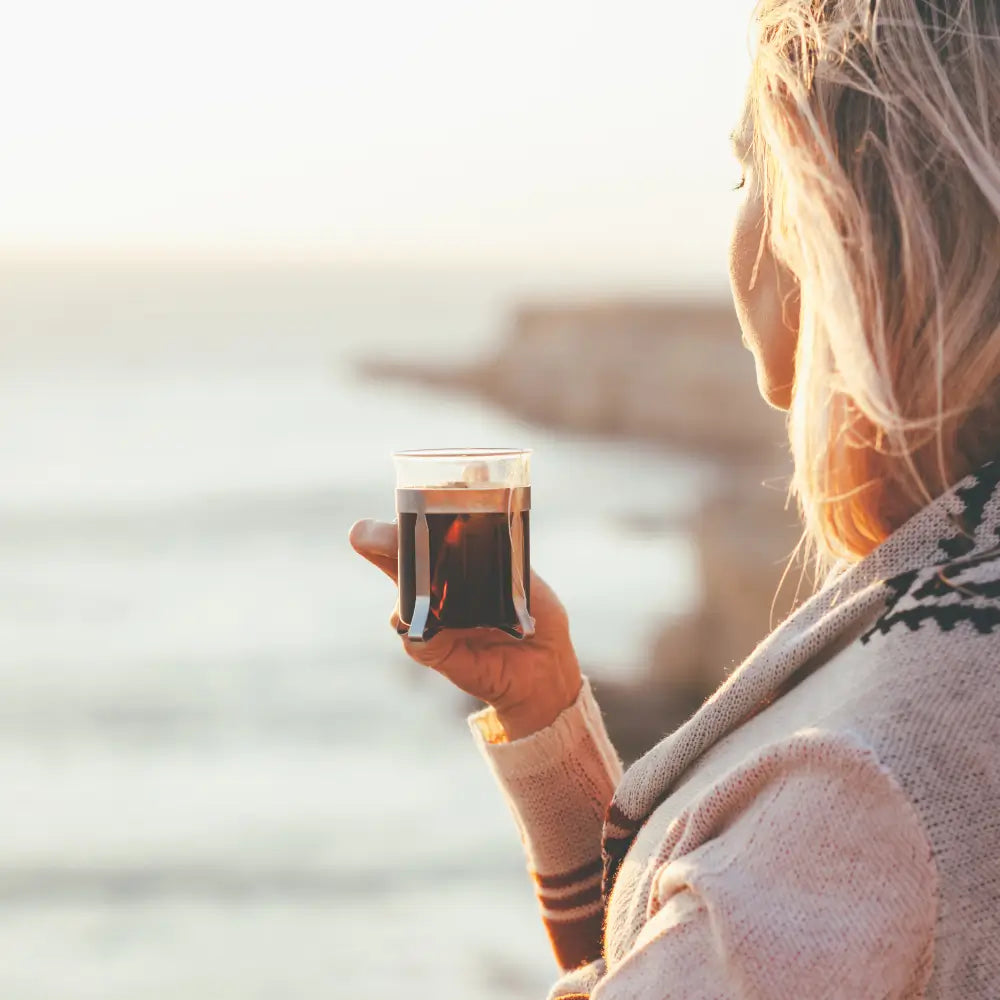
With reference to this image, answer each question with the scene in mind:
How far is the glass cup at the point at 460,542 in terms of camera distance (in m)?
1.81

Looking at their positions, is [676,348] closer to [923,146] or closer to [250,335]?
[250,335]

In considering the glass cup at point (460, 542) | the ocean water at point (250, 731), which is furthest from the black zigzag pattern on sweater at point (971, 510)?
the ocean water at point (250, 731)

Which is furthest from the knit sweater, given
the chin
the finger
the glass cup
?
the finger

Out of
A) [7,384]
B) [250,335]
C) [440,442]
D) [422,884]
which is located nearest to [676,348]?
[440,442]

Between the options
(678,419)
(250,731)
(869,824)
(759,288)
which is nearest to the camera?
(869,824)

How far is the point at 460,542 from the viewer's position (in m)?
1.81

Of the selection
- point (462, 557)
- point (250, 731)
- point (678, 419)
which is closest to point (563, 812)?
point (462, 557)

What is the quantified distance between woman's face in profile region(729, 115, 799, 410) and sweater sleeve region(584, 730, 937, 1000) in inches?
22.3

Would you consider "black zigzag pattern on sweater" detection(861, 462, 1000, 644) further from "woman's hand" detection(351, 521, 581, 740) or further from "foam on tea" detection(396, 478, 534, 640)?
"woman's hand" detection(351, 521, 581, 740)

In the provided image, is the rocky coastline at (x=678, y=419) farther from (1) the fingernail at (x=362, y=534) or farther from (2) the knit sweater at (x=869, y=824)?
(2) the knit sweater at (x=869, y=824)

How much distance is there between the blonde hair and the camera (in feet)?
4.02

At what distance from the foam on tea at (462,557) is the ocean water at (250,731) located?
8.85 feet

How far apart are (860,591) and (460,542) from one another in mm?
660

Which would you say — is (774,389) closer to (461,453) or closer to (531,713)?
(461,453)
